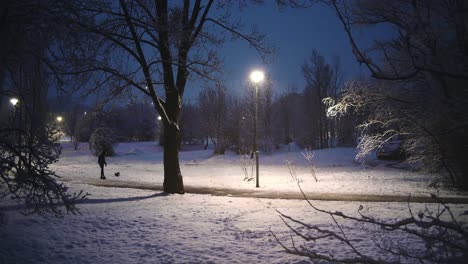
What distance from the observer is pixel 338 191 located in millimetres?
14875

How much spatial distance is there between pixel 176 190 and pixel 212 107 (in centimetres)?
3947

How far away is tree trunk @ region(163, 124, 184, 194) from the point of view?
1348 centimetres

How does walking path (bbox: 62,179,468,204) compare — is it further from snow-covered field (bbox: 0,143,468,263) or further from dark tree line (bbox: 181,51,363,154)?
dark tree line (bbox: 181,51,363,154)

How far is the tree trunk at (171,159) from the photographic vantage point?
13.5 meters

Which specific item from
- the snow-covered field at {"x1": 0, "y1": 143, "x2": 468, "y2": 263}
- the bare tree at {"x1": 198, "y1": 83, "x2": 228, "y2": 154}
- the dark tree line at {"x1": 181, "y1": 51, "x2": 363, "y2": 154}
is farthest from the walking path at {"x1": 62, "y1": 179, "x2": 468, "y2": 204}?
the bare tree at {"x1": 198, "y1": 83, "x2": 228, "y2": 154}

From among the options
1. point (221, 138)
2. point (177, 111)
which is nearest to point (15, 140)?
point (177, 111)

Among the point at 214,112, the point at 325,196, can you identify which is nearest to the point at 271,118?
the point at 214,112

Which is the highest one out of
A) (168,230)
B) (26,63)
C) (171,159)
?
(26,63)

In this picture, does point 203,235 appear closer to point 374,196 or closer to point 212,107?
point 374,196

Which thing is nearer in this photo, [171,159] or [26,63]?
[26,63]

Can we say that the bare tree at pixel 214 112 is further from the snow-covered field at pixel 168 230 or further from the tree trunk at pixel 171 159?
the snow-covered field at pixel 168 230

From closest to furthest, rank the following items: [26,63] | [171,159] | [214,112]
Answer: [26,63] → [171,159] → [214,112]

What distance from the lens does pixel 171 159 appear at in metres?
13.5

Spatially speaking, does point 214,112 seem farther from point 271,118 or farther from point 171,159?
point 171,159
